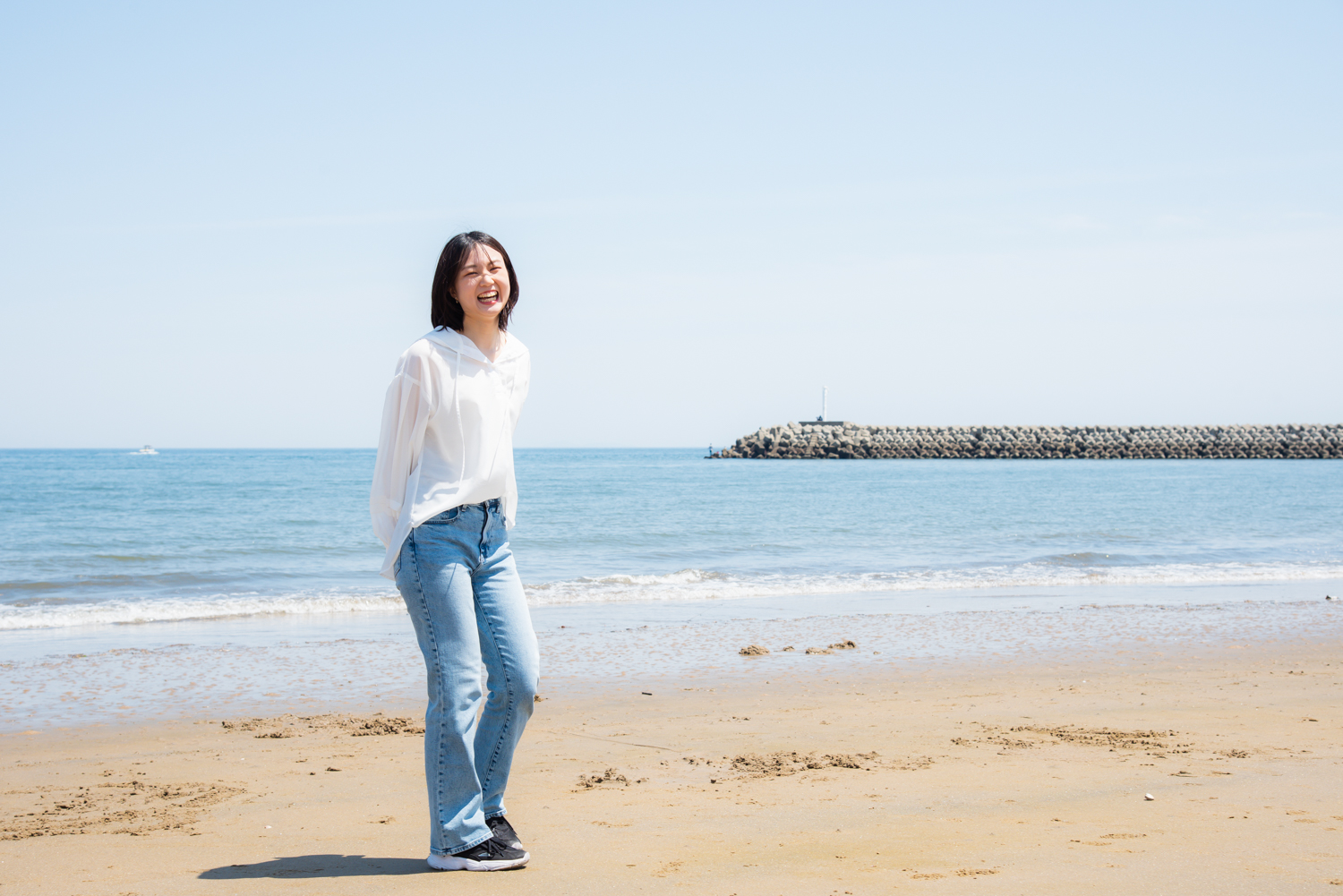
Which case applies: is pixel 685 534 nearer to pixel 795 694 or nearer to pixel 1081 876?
pixel 795 694

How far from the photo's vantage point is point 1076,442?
232 feet

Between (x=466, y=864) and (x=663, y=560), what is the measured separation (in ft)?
44.5

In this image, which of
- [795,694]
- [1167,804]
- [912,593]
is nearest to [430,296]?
[1167,804]

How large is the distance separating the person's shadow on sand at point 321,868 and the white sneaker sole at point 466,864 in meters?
0.04

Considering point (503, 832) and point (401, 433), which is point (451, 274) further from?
point (503, 832)

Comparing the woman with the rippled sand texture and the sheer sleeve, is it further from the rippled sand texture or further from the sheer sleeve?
the rippled sand texture

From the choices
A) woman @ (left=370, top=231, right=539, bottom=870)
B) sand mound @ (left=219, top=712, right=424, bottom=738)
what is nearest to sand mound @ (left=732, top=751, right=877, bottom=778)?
woman @ (left=370, top=231, right=539, bottom=870)

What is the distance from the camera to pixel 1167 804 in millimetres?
3836

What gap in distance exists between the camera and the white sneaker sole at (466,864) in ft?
10.1

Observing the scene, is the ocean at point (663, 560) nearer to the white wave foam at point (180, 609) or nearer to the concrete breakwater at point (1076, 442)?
the white wave foam at point (180, 609)

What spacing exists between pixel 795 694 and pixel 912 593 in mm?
6410

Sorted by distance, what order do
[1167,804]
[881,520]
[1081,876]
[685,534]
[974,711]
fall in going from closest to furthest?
[1081,876], [1167,804], [974,711], [685,534], [881,520]

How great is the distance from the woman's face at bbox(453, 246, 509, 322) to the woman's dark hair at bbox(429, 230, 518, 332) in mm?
17

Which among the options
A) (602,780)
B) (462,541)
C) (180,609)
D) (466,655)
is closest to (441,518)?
(462,541)
